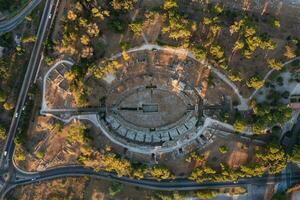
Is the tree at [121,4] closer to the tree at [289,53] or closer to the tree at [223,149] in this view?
the tree at [289,53]

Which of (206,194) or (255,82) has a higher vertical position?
(255,82)

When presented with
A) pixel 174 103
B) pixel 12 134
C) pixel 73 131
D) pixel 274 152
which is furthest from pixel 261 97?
pixel 12 134

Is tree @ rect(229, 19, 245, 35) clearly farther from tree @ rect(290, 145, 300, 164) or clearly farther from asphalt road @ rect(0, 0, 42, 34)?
asphalt road @ rect(0, 0, 42, 34)

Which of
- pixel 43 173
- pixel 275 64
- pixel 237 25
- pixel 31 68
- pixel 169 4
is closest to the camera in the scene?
pixel 169 4

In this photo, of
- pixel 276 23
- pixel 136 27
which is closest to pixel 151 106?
pixel 136 27

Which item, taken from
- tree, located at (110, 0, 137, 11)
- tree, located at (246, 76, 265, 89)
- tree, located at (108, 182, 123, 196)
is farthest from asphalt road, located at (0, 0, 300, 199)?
tree, located at (246, 76, 265, 89)

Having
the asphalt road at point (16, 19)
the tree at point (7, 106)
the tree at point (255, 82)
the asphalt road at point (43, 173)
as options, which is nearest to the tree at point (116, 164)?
the asphalt road at point (43, 173)

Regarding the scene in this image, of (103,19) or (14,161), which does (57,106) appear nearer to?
(14,161)

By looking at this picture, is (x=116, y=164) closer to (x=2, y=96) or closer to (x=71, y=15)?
(x=2, y=96)

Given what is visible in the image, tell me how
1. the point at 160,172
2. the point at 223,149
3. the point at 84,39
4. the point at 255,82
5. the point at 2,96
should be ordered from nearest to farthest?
the point at 2,96 < the point at 84,39 < the point at 255,82 < the point at 160,172 < the point at 223,149
